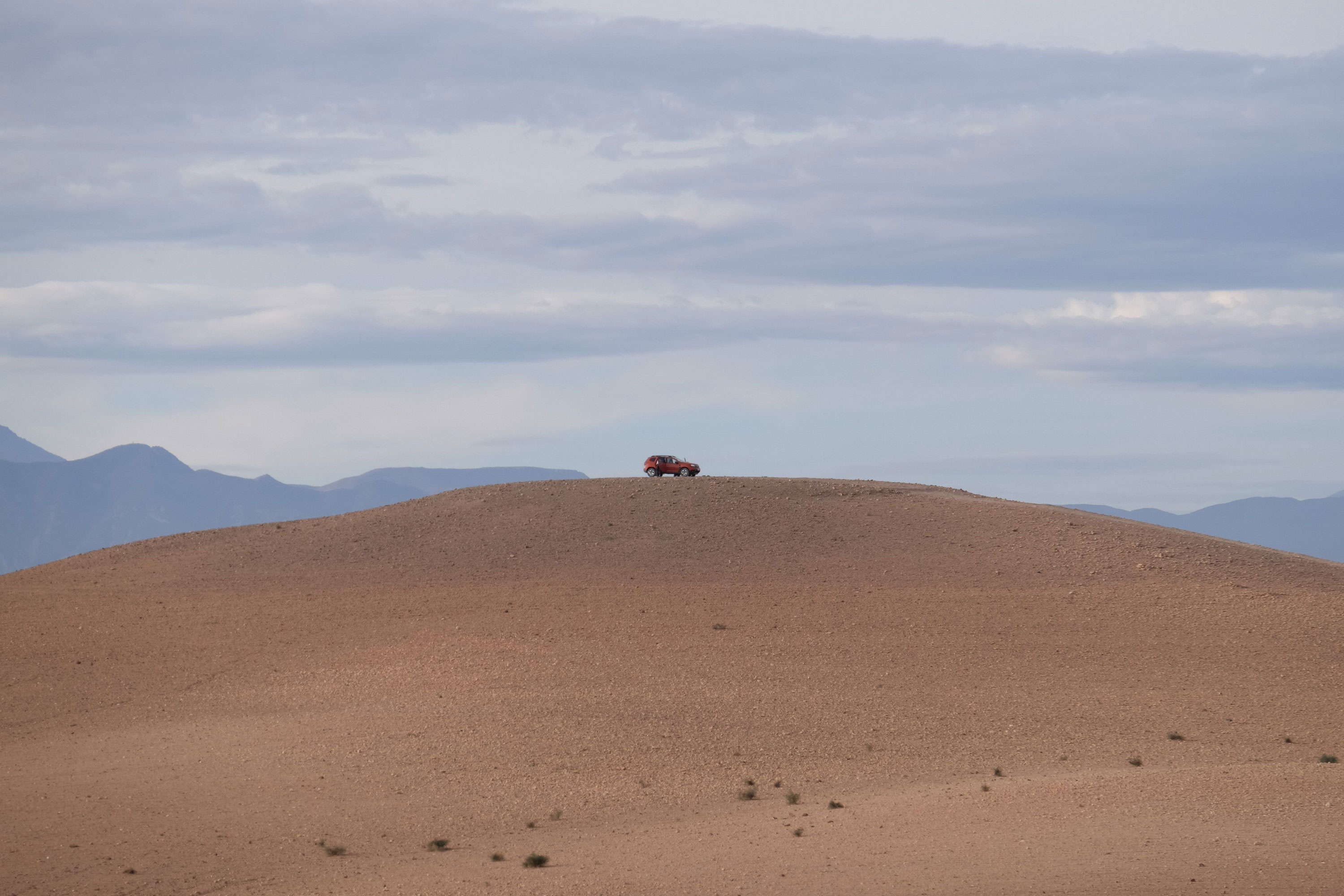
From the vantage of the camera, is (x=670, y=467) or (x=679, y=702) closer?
(x=679, y=702)

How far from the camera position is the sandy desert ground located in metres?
16.7

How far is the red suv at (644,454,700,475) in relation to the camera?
159ft

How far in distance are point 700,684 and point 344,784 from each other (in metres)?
9.10

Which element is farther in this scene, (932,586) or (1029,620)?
(932,586)

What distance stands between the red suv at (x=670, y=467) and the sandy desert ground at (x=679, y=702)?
228 centimetres

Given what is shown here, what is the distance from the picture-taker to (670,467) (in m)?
48.7

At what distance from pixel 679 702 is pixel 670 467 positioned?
22880 mm

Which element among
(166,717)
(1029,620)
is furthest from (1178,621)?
(166,717)

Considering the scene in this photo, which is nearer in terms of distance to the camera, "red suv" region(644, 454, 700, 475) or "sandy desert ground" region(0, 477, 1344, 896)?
"sandy desert ground" region(0, 477, 1344, 896)

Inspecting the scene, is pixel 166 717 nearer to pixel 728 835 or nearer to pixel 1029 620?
pixel 728 835

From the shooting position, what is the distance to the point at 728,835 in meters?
17.7

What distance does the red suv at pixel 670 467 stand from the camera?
4859 cm

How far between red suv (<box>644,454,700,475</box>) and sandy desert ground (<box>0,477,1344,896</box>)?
228 cm

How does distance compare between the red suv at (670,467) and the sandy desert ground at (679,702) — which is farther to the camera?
the red suv at (670,467)
